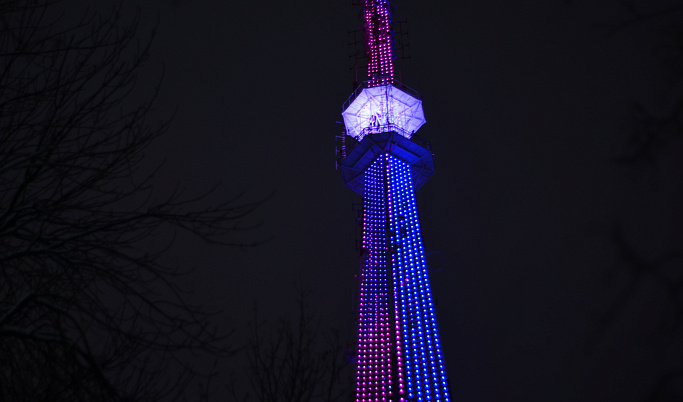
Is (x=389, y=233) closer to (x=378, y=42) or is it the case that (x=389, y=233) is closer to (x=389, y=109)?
(x=389, y=109)

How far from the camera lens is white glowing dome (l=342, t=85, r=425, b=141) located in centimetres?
1861

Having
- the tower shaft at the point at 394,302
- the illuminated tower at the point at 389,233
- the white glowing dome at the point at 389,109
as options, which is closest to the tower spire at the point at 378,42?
the illuminated tower at the point at 389,233

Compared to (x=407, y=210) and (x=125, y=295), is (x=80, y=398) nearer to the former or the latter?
(x=125, y=295)

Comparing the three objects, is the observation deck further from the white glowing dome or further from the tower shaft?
the white glowing dome

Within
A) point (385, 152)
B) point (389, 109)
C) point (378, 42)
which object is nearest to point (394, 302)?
point (385, 152)

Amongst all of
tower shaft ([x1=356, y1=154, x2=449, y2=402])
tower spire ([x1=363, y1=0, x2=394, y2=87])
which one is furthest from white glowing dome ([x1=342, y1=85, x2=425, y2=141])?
tower shaft ([x1=356, y1=154, x2=449, y2=402])

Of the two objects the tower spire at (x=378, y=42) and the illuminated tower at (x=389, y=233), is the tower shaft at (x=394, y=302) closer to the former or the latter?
the illuminated tower at (x=389, y=233)

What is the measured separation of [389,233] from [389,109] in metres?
5.24

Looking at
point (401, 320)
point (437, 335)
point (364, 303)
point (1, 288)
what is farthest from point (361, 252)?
point (1, 288)

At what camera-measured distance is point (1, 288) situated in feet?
12.5

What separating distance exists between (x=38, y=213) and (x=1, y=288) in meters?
1.09

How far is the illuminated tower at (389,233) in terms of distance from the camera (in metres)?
14.0

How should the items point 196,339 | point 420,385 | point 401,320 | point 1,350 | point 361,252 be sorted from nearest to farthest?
point 196,339 < point 1,350 < point 420,385 < point 401,320 < point 361,252

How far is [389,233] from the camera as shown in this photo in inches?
671
